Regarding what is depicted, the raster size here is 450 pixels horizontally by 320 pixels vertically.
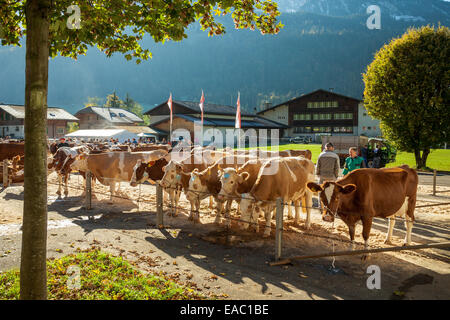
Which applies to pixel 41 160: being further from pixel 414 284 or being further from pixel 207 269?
pixel 414 284

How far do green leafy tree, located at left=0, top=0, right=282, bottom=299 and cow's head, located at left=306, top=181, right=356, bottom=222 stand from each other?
350 centimetres

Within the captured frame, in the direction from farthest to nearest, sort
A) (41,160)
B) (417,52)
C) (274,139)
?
(274,139) → (417,52) → (41,160)

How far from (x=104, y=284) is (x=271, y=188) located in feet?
16.7

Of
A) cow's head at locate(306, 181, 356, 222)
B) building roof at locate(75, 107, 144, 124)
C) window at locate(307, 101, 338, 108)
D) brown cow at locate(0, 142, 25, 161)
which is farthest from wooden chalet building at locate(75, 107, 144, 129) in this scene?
cow's head at locate(306, 181, 356, 222)

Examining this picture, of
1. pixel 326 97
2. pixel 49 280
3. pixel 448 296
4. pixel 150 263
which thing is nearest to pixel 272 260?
pixel 150 263

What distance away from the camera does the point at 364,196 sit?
24.9ft

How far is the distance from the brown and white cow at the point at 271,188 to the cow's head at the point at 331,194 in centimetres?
162

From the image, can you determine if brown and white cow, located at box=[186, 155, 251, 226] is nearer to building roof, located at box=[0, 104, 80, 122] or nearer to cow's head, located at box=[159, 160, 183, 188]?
cow's head, located at box=[159, 160, 183, 188]

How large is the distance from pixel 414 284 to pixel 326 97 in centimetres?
7472

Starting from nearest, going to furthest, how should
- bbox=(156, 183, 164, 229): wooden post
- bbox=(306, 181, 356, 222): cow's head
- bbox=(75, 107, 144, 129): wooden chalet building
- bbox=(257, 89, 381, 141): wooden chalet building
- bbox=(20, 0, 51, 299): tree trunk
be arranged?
bbox=(20, 0, 51, 299): tree trunk < bbox=(306, 181, 356, 222): cow's head < bbox=(156, 183, 164, 229): wooden post < bbox=(257, 89, 381, 141): wooden chalet building < bbox=(75, 107, 144, 129): wooden chalet building

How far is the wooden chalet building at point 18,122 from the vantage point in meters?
67.6

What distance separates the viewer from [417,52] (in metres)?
26.8

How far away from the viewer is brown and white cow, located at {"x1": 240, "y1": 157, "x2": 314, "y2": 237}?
9289 millimetres

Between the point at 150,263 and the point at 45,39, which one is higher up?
the point at 45,39
